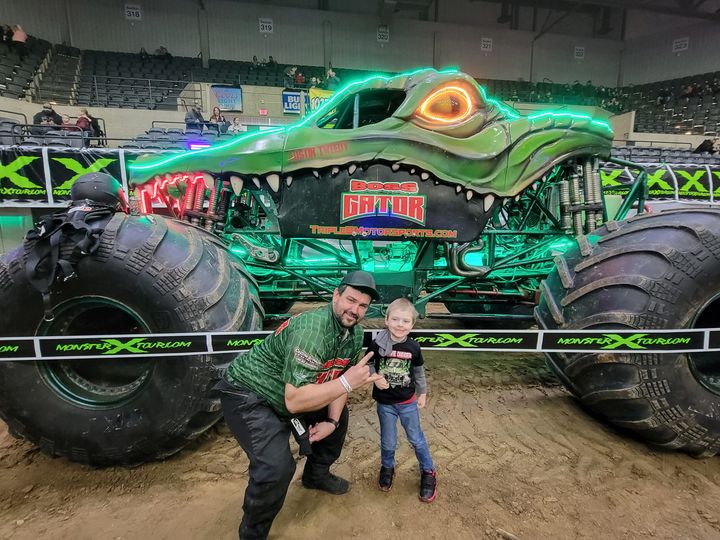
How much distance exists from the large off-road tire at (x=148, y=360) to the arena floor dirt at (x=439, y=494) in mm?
223

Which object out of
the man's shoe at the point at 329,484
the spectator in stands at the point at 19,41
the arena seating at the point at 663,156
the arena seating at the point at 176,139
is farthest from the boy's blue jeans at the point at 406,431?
the spectator in stands at the point at 19,41

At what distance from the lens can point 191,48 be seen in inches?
888

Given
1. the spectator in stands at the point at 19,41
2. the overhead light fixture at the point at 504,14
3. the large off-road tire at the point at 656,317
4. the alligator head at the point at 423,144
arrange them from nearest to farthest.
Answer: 1. the large off-road tire at the point at 656,317
2. the alligator head at the point at 423,144
3. the spectator in stands at the point at 19,41
4. the overhead light fixture at the point at 504,14

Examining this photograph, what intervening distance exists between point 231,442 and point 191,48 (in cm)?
2579

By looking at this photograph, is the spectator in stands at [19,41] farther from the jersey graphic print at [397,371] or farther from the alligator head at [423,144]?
the jersey graphic print at [397,371]

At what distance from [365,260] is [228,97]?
16801mm

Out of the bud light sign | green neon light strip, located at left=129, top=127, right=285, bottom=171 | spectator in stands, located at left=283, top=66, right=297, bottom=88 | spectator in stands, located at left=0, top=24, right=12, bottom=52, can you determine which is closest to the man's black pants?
green neon light strip, located at left=129, top=127, right=285, bottom=171

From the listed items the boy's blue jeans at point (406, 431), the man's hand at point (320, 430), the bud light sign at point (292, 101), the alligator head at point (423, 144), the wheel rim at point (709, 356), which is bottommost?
the boy's blue jeans at point (406, 431)

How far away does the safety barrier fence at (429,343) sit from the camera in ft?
6.76

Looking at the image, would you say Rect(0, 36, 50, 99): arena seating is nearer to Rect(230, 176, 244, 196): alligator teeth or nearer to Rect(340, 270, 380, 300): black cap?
Rect(230, 176, 244, 196): alligator teeth

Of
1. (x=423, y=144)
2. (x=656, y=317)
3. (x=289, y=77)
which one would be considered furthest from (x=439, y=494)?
(x=289, y=77)

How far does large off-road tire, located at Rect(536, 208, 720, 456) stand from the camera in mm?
2199

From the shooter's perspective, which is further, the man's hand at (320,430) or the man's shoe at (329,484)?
the man's shoe at (329,484)

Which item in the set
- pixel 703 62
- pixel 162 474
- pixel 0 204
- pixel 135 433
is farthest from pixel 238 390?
pixel 703 62
